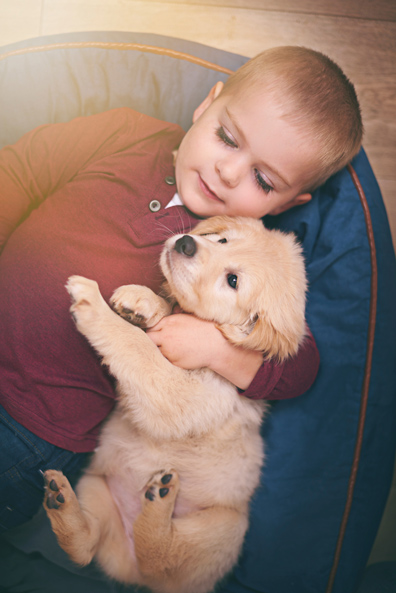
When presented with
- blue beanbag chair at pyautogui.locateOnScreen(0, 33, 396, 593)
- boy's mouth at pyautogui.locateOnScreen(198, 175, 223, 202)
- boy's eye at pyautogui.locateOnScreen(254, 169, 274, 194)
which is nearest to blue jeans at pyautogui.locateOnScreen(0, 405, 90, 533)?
blue beanbag chair at pyautogui.locateOnScreen(0, 33, 396, 593)

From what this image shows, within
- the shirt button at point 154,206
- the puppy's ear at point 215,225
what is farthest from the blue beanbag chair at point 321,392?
the shirt button at point 154,206

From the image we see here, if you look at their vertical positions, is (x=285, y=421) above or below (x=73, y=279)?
below

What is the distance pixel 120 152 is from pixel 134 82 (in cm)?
49

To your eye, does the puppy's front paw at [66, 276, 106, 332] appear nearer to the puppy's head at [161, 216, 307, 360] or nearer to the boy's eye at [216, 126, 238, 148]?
the puppy's head at [161, 216, 307, 360]

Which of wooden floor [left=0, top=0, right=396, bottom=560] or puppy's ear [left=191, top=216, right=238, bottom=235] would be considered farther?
wooden floor [left=0, top=0, right=396, bottom=560]

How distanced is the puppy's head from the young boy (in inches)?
3.3

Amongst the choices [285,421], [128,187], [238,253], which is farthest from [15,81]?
[285,421]

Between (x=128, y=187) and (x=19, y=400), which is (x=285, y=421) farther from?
(x=128, y=187)

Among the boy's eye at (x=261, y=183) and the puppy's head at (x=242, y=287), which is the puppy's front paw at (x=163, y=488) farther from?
the boy's eye at (x=261, y=183)

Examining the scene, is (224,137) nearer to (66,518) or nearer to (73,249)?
(73,249)

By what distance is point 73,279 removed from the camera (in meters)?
1.15

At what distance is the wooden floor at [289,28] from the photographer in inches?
58.1

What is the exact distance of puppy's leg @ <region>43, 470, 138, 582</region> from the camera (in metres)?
1.18

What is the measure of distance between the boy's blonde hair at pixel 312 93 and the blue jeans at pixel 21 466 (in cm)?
133
